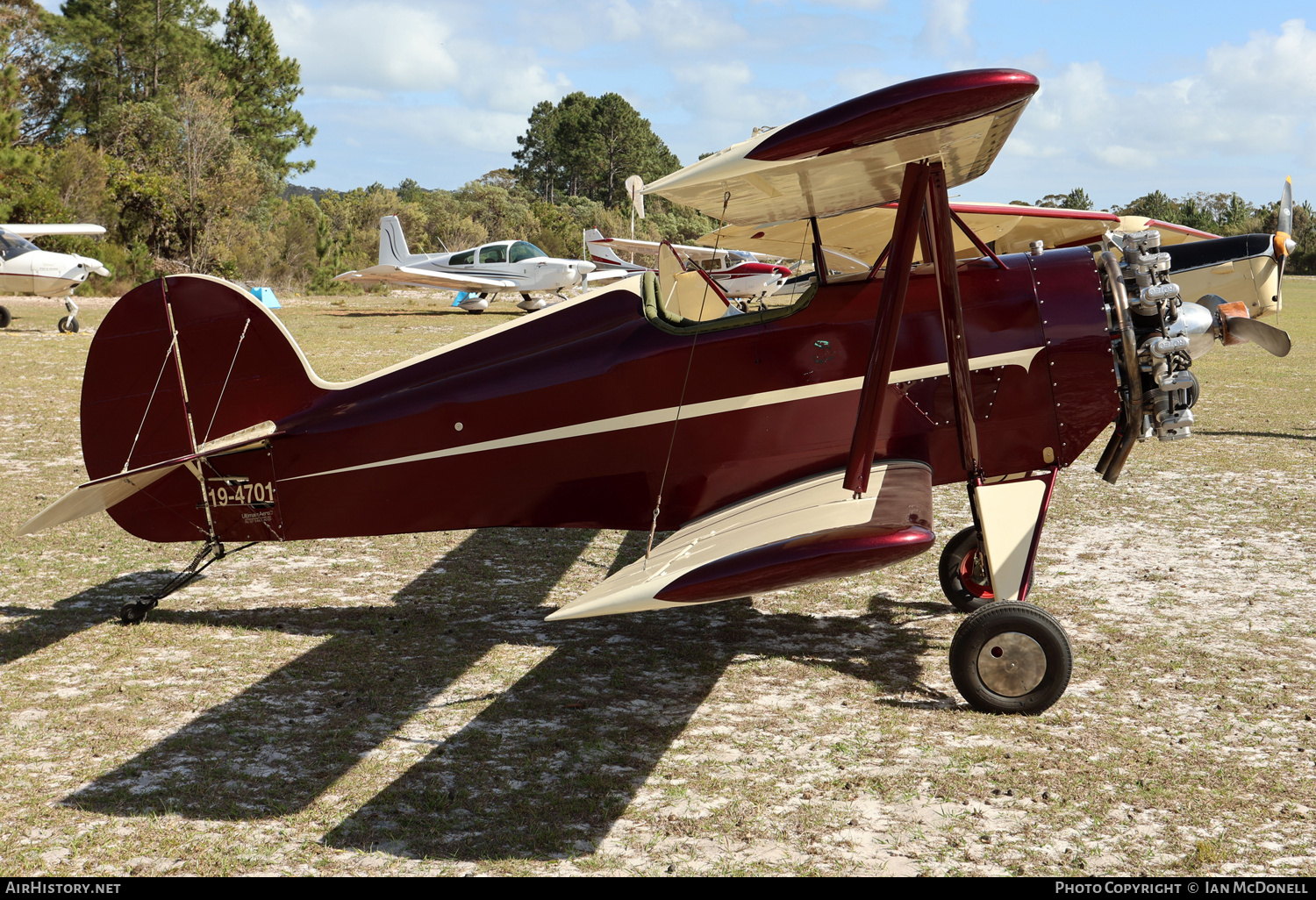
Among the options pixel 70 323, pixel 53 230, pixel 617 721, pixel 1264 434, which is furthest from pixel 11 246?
pixel 1264 434

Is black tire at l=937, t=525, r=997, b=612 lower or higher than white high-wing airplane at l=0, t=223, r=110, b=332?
lower

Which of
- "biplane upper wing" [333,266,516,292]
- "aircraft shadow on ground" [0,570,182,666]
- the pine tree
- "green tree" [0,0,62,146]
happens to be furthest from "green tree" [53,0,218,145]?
"aircraft shadow on ground" [0,570,182,666]

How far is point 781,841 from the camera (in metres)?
3.36

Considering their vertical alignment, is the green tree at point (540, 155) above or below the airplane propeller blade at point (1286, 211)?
above

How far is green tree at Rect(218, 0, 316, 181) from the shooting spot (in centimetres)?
6325

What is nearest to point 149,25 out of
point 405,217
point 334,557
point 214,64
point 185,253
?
point 214,64

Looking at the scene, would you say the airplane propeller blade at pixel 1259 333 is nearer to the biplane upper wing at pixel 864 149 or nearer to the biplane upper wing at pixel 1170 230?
the biplane upper wing at pixel 864 149

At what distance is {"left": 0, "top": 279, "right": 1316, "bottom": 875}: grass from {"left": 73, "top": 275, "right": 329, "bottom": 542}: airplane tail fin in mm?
749

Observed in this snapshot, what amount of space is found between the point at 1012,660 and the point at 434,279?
30179 mm

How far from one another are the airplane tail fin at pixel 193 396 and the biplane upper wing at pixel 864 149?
2589 mm

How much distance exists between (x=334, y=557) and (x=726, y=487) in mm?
3369

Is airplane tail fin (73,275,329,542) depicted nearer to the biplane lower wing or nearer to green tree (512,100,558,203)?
the biplane lower wing

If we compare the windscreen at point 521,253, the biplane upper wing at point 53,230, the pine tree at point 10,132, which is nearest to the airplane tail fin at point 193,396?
the biplane upper wing at point 53,230

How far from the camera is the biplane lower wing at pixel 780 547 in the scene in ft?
11.5
